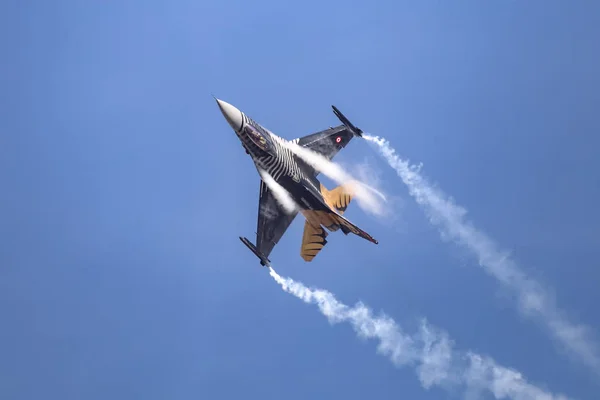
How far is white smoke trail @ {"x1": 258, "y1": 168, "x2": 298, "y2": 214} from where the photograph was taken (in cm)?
5881

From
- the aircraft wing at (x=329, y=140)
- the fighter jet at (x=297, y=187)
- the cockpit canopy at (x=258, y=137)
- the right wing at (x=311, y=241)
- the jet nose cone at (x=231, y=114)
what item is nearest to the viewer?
the jet nose cone at (x=231, y=114)

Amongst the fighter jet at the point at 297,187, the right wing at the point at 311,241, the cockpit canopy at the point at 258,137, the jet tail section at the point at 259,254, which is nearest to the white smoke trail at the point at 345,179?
the fighter jet at the point at 297,187

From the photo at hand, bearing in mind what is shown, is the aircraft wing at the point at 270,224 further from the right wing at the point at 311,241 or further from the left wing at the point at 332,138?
the left wing at the point at 332,138

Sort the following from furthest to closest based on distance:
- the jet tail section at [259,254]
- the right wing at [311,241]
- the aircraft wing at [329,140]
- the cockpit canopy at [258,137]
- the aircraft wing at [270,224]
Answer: the aircraft wing at [329,140] → the aircraft wing at [270,224] → the right wing at [311,241] → the jet tail section at [259,254] → the cockpit canopy at [258,137]

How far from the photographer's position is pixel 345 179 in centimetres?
6197

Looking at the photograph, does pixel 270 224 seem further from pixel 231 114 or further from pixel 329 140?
pixel 231 114

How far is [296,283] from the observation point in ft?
205

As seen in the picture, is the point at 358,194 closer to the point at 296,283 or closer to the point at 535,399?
the point at 296,283

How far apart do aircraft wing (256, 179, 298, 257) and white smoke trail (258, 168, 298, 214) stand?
405mm

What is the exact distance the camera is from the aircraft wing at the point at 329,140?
2467 inches

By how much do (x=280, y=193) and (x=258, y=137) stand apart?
5274 mm

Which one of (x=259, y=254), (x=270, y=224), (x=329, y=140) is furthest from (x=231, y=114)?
(x=259, y=254)

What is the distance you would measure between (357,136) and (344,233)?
25.2 ft

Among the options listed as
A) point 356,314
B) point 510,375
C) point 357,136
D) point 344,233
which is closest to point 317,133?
point 357,136
